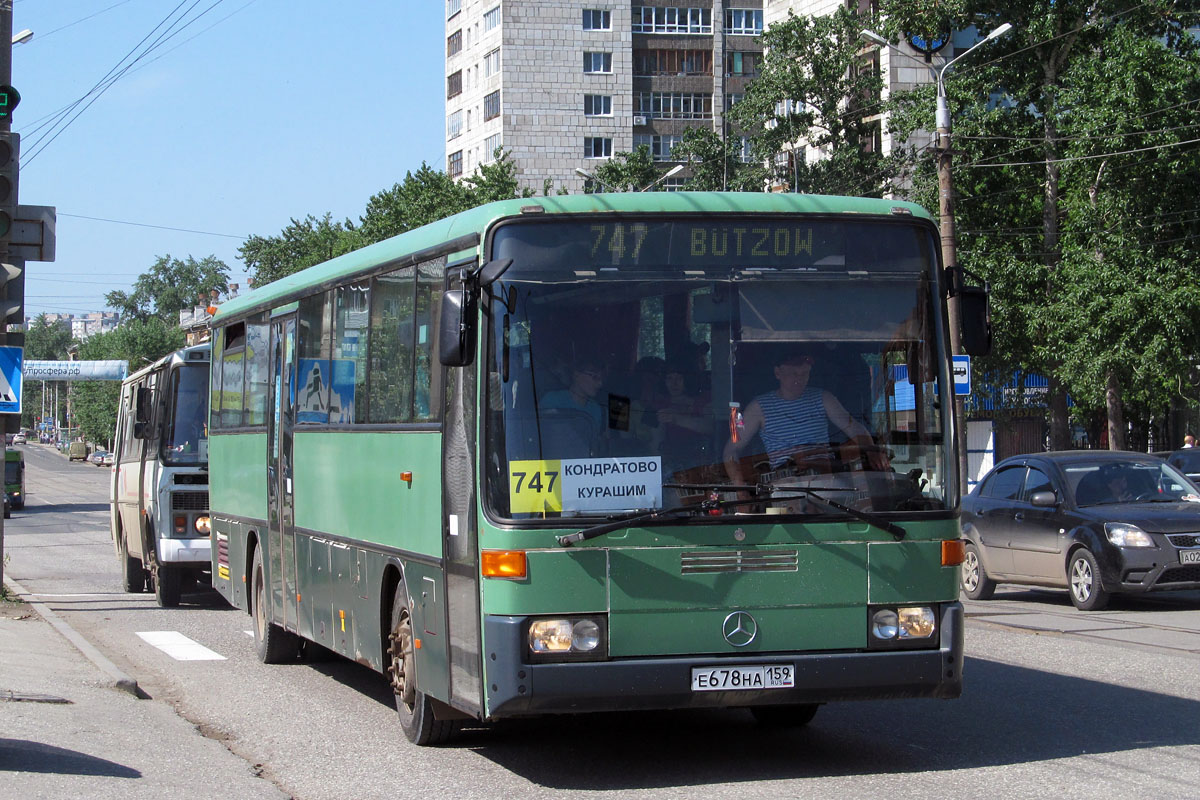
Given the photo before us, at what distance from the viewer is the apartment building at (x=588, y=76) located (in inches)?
3406

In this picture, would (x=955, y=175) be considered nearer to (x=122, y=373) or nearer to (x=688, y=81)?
(x=688, y=81)

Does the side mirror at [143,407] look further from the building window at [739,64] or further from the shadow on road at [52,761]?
the building window at [739,64]

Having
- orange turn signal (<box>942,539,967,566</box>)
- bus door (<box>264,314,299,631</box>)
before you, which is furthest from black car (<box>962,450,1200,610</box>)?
orange turn signal (<box>942,539,967,566</box>)

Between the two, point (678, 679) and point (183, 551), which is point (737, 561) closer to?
point (678, 679)

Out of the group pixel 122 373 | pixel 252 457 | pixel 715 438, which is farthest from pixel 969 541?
pixel 122 373

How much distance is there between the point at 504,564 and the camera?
7.23m

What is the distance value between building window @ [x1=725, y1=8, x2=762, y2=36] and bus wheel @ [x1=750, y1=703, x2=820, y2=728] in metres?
84.4

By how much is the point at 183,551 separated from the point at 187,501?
1.85 ft

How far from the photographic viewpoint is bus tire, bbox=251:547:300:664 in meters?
12.6

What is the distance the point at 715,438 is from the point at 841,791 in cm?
170

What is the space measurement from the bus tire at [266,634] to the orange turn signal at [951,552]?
643cm

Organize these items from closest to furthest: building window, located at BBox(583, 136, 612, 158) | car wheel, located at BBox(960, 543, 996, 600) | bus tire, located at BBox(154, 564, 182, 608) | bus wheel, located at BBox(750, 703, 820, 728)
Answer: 1. bus wheel, located at BBox(750, 703, 820, 728)
2. car wheel, located at BBox(960, 543, 996, 600)
3. bus tire, located at BBox(154, 564, 182, 608)
4. building window, located at BBox(583, 136, 612, 158)

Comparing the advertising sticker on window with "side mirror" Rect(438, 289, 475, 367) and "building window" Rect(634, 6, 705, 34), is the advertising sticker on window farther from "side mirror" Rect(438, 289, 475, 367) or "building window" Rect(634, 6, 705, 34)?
"building window" Rect(634, 6, 705, 34)

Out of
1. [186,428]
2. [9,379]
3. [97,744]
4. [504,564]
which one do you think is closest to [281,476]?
[97,744]
